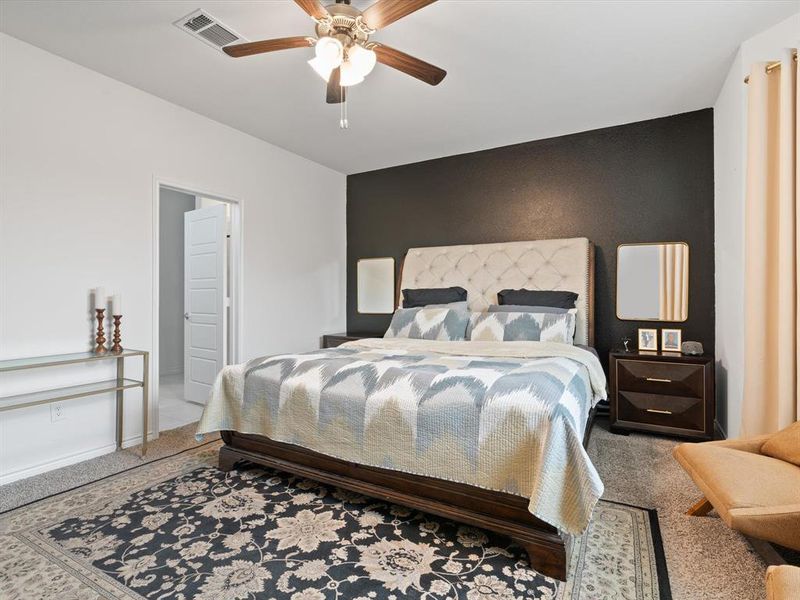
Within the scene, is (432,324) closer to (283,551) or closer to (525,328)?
(525,328)

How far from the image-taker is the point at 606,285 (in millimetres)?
3932

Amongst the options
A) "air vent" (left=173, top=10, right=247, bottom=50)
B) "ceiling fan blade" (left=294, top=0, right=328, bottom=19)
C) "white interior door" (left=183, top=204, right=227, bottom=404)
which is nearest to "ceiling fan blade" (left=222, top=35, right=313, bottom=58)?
"ceiling fan blade" (left=294, top=0, right=328, bottom=19)

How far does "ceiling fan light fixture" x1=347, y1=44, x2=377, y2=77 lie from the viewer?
2.09 m

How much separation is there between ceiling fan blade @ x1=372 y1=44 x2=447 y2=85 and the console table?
8.12 ft

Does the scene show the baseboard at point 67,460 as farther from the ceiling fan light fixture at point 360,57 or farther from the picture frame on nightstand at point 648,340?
the picture frame on nightstand at point 648,340

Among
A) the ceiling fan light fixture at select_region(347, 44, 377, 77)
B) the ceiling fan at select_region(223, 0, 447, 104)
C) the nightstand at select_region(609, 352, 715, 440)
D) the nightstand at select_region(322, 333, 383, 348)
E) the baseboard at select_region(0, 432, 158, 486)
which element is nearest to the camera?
the ceiling fan at select_region(223, 0, 447, 104)

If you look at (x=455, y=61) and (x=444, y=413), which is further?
(x=455, y=61)

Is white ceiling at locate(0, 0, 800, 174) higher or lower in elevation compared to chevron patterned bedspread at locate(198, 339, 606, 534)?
higher

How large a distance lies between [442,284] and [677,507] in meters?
2.83

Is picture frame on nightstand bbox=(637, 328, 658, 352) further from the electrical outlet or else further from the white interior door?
the electrical outlet

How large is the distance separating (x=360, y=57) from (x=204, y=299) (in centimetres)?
328

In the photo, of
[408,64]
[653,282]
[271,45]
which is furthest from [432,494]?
[653,282]

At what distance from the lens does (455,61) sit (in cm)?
282

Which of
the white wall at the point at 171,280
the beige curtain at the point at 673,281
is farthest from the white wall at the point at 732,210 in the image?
the white wall at the point at 171,280
